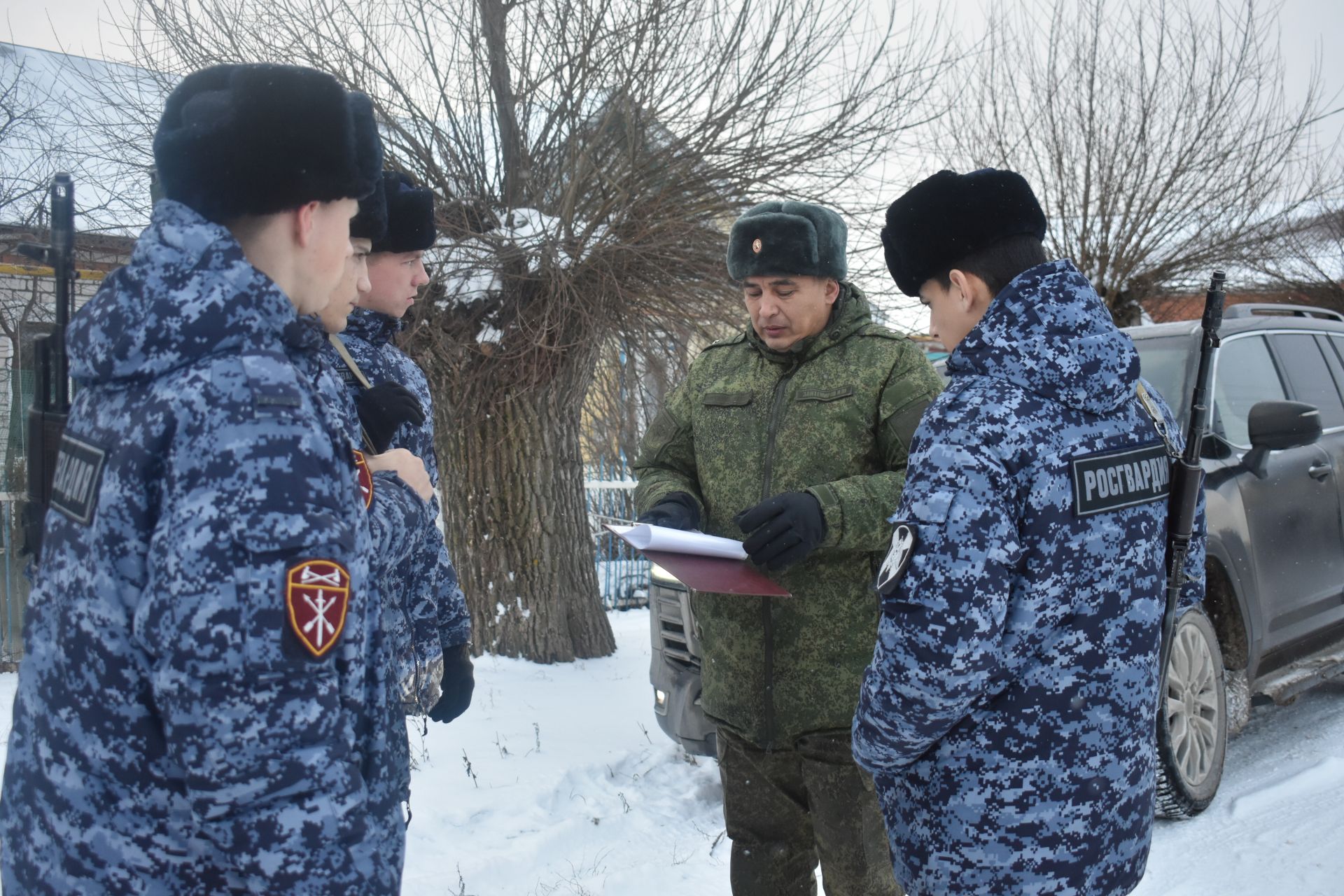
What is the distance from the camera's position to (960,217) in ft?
5.84

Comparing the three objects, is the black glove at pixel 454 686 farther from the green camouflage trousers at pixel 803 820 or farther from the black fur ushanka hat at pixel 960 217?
the black fur ushanka hat at pixel 960 217

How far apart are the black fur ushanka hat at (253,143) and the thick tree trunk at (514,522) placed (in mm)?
4839

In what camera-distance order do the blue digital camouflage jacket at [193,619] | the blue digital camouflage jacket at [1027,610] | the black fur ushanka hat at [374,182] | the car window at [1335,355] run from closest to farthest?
the blue digital camouflage jacket at [193,619] < the black fur ushanka hat at [374,182] < the blue digital camouflage jacket at [1027,610] < the car window at [1335,355]

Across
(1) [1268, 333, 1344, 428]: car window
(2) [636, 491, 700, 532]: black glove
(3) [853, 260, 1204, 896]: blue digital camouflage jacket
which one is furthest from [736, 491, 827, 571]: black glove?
(1) [1268, 333, 1344, 428]: car window

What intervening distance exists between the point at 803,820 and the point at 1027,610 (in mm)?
1058

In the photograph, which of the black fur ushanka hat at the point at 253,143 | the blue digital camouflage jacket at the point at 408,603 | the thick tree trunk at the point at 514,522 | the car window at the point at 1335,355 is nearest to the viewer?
the black fur ushanka hat at the point at 253,143

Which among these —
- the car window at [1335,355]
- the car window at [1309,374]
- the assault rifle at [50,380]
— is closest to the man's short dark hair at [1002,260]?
the assault rifle at [50,380]

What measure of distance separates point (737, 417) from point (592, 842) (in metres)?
1.88

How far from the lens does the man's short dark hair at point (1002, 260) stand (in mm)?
1777

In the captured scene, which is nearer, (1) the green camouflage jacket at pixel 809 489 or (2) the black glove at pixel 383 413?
(2) the black glove at pixel 383 413

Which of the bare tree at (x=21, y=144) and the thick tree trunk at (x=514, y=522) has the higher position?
the bare tree at (x=21, y=144)

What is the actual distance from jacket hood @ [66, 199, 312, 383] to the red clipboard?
3.25ft

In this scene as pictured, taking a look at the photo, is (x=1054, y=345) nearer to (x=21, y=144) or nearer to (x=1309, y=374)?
(x=1309, y=374)

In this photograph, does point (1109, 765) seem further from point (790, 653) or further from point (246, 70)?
point (246, 70)
